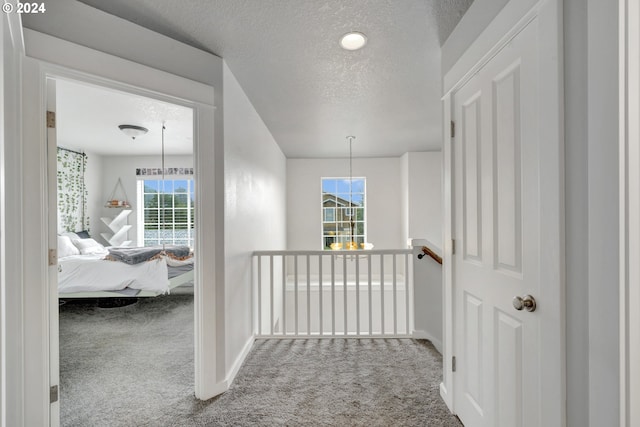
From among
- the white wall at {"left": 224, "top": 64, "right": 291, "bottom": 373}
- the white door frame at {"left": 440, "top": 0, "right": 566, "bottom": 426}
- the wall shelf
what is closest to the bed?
the white wall at {"left": 224, "top": 64, "right": 291, "bottom": 373}

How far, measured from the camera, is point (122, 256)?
3.63 meters

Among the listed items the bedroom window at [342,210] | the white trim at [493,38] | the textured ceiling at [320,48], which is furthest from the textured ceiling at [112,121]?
the bedroom window at [342,210]

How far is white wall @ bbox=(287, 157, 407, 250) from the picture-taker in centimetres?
602

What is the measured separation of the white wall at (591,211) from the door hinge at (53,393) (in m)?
2.13

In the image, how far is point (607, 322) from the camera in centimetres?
76

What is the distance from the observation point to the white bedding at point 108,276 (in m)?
3.54

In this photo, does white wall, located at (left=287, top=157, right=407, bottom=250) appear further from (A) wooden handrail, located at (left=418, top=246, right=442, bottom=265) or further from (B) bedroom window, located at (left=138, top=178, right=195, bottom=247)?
(A) wooden handrail, located at (left=418, top=246, right=442, bottom=265)

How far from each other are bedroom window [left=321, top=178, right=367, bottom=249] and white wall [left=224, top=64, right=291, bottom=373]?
105 inches

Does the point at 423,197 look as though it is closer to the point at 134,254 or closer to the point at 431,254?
the point at 431,254

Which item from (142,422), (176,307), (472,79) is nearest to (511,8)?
(472,79)

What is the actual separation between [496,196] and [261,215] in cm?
257

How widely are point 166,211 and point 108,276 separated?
2736 mm

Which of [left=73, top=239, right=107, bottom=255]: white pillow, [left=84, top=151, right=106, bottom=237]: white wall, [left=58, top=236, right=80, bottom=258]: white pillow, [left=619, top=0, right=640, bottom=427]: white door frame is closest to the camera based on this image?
[left=619, top=0, right=640, bottom=427]: white door frame

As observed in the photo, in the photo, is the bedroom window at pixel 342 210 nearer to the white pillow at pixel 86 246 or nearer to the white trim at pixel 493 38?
the white pillow at pixel 86 246
